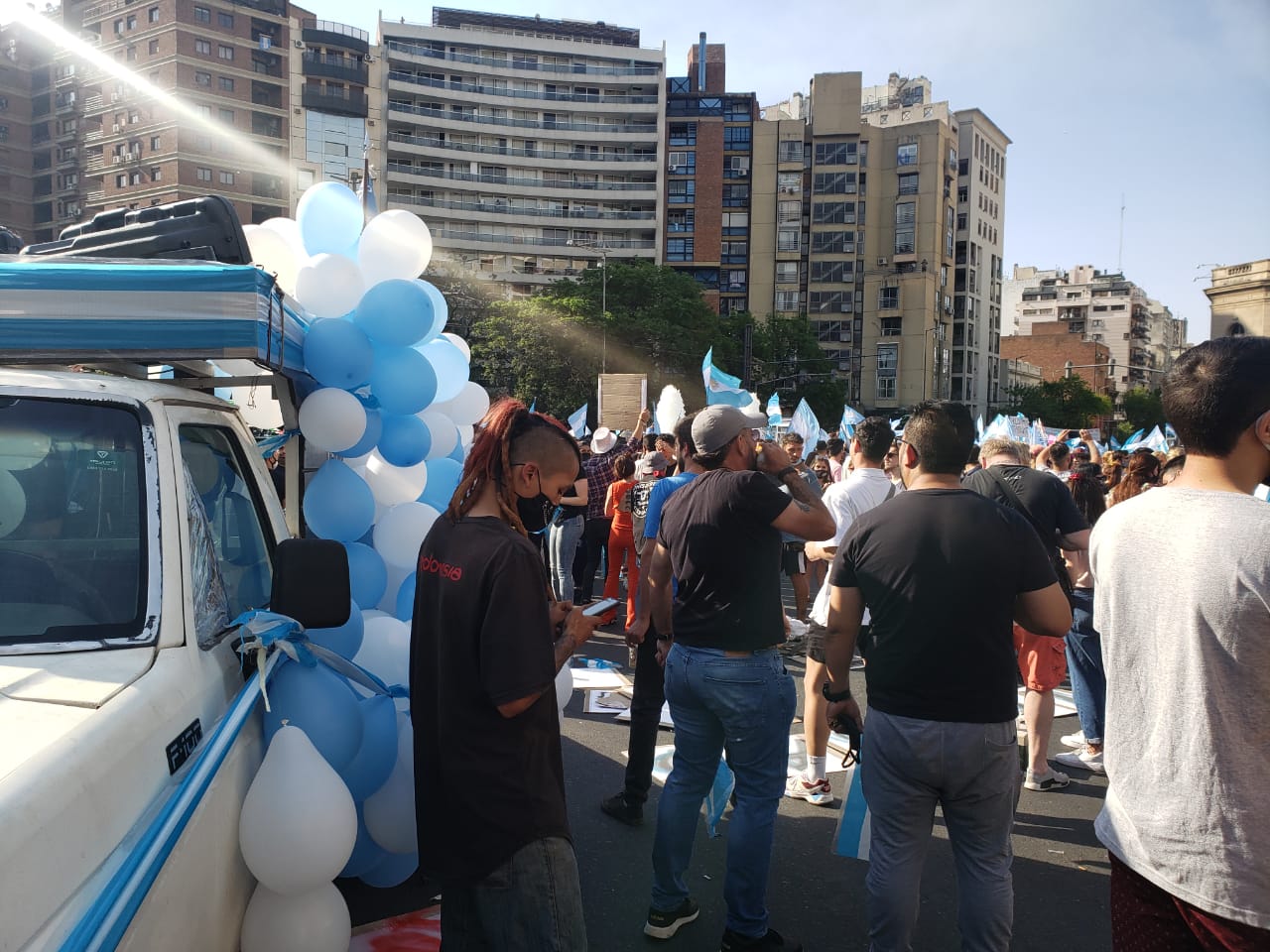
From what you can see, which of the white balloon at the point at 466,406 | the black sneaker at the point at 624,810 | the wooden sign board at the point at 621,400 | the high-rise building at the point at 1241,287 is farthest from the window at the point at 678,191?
the black sneaker at the point at 624,810

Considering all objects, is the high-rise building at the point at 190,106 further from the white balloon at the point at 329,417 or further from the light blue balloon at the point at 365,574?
the white balloon at the point at 329,417

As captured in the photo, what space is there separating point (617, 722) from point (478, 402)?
2548mm

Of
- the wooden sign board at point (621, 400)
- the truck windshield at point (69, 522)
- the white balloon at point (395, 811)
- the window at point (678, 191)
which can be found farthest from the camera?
the window at point (678, 191)

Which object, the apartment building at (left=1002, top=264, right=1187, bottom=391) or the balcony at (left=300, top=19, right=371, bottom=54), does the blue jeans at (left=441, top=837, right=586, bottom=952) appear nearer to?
the balcony at (left=300, top=19, right=371, bottom=54)

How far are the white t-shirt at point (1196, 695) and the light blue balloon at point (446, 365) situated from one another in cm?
471

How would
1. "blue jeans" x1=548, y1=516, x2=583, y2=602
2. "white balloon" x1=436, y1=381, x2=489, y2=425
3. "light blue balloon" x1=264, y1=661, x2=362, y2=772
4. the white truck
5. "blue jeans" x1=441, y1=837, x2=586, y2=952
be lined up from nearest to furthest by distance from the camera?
1. the white truck
2. "blue jeans" x1=441, y1=837, x2=586, y2=952
3. "light blue balloon" x1=264, y1=661, x2=362, y2=772
4. "white balloon" x1=436, y1=381, x2=489, y2=425
5. "blue jeans" x1=548, y1=516, x2=583, y2=602

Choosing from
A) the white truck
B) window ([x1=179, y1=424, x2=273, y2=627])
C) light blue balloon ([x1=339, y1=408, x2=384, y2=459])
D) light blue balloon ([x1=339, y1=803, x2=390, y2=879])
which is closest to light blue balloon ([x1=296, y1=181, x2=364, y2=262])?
light blue balloon ([x1=339, y1=408, x2=384, y2=459])

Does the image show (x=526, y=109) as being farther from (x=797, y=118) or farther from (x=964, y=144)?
(x=964, y=144)

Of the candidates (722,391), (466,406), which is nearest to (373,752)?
(466,406)

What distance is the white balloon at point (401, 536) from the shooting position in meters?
5.19

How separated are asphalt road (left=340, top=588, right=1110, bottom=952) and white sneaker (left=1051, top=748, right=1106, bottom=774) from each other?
0.80ft

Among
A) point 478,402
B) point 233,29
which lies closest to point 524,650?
point 478,402

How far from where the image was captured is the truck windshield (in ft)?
6.86

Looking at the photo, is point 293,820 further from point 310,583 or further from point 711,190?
point 711,190
